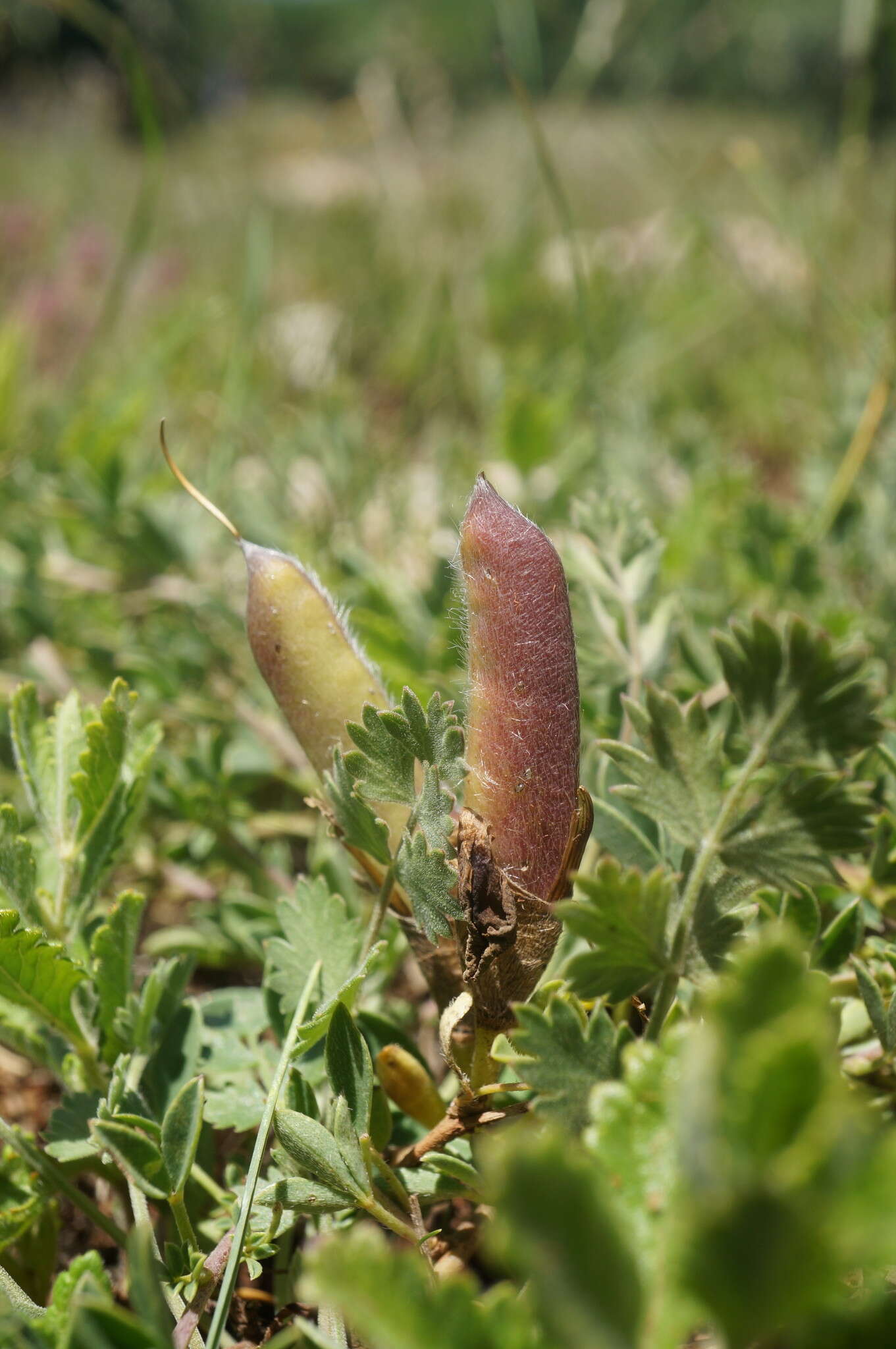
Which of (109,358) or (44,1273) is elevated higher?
(44,1273)

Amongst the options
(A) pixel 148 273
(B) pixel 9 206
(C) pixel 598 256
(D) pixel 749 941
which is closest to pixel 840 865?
(D) pixel 749 941

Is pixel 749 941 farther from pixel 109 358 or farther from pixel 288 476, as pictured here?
pixel 109 358

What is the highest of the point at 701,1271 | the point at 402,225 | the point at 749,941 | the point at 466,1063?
the point at 701,1271

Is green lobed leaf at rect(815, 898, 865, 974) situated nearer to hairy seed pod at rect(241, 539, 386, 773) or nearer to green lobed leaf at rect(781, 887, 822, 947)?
green lobed leaf at rect(781, 887, 822, 947)

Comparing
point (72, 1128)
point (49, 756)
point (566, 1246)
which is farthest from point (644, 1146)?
point (49, 756)

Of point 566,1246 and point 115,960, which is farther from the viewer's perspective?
point 115,960

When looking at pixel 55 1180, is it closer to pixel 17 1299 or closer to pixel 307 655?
pixel 17 1299

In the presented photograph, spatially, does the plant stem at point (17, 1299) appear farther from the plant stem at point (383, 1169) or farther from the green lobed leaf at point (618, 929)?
the green lobed leaf at point (618, 929)
